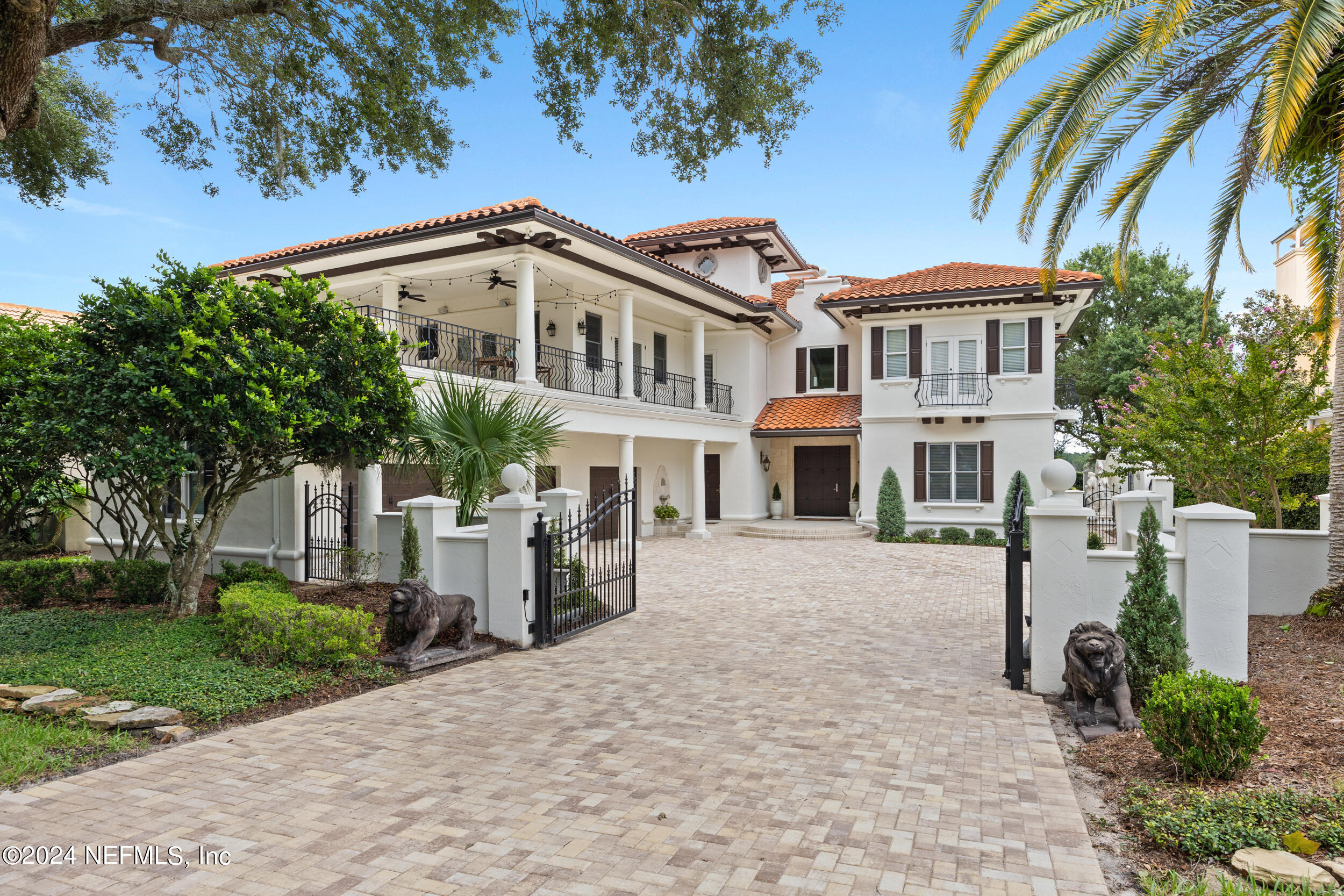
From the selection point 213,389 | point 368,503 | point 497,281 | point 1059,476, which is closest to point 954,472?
point 497,281

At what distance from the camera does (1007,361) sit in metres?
21.4

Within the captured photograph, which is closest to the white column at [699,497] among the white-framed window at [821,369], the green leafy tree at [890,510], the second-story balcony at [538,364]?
the second-story balcony at [538,364]

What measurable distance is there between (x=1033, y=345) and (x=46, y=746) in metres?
22.0

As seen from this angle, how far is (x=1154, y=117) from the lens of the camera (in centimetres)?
852

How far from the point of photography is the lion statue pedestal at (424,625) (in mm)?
7219

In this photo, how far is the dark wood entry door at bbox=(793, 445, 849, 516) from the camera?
25734mm

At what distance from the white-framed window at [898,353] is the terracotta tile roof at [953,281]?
1.25 m

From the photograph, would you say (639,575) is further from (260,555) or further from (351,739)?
(351,739)

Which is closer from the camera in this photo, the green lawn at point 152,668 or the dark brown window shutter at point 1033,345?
the green lawn at point 152,668

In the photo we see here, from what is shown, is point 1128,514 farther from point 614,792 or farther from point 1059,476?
point 614,792

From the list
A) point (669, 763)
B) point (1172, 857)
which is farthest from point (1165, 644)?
point (669, 763)

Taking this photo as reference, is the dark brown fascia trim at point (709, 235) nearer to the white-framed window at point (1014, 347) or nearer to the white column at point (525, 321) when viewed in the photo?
the white-framed window at point (1014, 347)

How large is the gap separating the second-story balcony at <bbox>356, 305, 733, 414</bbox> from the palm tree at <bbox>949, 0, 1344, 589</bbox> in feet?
32.7

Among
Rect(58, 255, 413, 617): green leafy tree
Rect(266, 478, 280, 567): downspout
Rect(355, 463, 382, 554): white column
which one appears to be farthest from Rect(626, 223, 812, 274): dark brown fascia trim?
Rect(58, 255, 413, 617): green leafy tree
